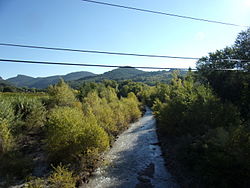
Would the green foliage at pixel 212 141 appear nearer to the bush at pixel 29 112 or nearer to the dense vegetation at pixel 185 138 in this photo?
the dense vegetation at pixel 185 138

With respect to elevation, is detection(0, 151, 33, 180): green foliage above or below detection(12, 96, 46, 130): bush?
below

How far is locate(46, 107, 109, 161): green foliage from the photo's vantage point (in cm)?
1142

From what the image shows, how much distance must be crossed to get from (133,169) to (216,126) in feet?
22.1

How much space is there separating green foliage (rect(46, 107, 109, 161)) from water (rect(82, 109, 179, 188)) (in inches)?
87.3

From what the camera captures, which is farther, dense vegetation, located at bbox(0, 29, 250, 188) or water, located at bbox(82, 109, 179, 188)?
water, located at bbox(82, 109, 179, 188)

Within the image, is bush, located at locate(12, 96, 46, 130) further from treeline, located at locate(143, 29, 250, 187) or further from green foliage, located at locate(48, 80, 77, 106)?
treeline, located at locate(143, 29, 250, 187)

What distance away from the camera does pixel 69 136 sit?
11.5 m

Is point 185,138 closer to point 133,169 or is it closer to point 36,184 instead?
point 133,169

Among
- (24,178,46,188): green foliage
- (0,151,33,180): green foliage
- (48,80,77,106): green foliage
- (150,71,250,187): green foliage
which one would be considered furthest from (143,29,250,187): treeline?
(48,80,77,106): green foliage

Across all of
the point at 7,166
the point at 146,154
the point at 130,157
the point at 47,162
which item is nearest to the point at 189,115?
the point at 146,154

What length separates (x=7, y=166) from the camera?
448 inches

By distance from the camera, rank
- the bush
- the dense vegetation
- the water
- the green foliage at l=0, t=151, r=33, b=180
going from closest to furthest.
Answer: the dense vegetation < the water < the green foliage at l=0, t=151, r=33, b=180 < the bush

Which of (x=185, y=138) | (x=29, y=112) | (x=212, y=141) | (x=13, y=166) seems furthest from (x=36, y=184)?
(x=29, y=112)

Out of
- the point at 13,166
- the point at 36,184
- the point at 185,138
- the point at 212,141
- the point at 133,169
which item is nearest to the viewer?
the point at 212,141
